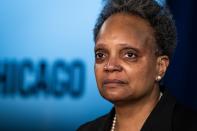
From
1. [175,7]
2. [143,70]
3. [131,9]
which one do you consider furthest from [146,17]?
[175,7]

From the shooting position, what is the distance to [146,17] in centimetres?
139

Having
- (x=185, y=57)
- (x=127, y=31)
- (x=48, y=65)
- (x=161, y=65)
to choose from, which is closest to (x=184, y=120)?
(x=161, y=65)

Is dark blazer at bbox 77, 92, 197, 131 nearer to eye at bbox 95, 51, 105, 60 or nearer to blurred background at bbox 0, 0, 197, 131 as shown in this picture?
eye at bbox 95, 51, 105, 60

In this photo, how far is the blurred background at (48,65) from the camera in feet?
7.89

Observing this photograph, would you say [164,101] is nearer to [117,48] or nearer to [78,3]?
[117,48]

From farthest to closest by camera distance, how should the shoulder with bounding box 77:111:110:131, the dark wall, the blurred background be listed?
the blurred background, the dark wall, the shoulder with bounding box 77:111:110:131

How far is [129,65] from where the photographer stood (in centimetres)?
132

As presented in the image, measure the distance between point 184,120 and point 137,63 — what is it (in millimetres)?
192

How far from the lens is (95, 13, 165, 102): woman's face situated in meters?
1.32

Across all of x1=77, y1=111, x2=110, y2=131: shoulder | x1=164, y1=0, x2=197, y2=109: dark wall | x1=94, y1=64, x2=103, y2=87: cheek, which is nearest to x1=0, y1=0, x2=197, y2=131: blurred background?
x1=164, y1=0, x2=197, y2=109: dark wall

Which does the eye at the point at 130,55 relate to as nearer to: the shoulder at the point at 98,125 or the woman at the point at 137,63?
the woman at the point at 137,63

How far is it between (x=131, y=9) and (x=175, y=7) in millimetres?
898

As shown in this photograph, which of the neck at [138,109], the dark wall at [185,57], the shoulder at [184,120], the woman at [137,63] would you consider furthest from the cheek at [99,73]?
the dark wall at [185,57]

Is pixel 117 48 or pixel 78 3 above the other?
pixel 78 3
